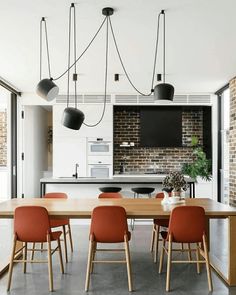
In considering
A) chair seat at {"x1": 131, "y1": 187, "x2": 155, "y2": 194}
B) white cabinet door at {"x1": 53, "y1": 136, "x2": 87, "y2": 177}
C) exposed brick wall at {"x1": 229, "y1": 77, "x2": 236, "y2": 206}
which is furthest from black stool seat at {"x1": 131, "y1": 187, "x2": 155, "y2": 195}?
white cabinet door at {"x1": 53, "y1": 136, "x2": 87, "y2": 177}

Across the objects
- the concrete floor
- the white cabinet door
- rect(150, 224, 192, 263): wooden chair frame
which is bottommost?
the concrete floor

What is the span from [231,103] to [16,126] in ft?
15.8

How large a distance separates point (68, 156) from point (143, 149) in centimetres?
200

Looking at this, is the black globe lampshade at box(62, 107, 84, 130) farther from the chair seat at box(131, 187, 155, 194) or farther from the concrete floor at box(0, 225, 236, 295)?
the chair seat at box(131, 187, 155, 194)

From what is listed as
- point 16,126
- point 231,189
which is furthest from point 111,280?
point 16,126

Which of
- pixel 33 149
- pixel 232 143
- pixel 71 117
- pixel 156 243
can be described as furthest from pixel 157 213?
pixel 33 149

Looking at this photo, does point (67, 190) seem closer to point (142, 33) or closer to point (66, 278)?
point (66, 278)

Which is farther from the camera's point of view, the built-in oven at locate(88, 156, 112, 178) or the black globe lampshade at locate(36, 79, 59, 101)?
the built-in oven at locate(88, 156, 112, 178)

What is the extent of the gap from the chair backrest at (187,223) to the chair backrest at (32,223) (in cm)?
125

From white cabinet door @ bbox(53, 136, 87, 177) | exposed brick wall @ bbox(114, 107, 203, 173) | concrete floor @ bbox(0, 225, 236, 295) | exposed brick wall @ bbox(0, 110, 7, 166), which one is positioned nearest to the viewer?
concrete floor @ bbox(0, 225, 236, 295)

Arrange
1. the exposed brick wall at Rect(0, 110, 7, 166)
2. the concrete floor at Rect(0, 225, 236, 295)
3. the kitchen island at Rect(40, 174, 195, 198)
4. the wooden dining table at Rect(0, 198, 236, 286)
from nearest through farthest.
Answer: the concrete floor at Rect(0, 225, 236, 295) → the wooden dining table at Rect(0, 198, 236, 286) → the kitchen island at Rect(40, 174, 195, 198) → the exposed brick wall at Rect(0, 110, 7, 166)

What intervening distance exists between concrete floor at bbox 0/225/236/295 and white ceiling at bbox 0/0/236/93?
2.85 meters

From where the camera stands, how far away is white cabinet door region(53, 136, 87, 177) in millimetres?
8227

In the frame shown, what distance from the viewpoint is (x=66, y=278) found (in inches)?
145
